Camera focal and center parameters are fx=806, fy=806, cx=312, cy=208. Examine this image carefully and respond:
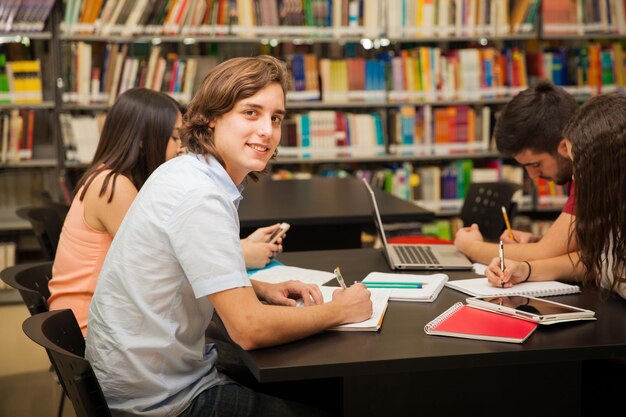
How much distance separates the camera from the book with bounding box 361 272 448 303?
1.93 meters

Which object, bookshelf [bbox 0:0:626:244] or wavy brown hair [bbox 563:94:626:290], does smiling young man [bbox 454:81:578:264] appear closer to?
wavy brown hair [bbox 563:94:626:290]

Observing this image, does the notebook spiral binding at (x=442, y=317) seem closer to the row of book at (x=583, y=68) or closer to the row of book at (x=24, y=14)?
the row of book at (x=24, y=14)

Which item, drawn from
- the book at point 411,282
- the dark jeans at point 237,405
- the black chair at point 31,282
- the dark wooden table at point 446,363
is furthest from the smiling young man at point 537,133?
the black chair at point 31,282

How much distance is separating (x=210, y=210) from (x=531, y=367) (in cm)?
85

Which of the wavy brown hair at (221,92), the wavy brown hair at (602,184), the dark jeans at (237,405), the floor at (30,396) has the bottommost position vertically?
the floor at (30,396)

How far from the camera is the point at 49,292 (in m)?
2.38

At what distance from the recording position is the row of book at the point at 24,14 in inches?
192

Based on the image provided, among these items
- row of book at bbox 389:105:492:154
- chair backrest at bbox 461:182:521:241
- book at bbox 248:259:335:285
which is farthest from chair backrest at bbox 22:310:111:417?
row of book at bbox 389:105:492:154

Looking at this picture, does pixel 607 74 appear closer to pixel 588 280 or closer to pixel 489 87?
pixel 489 87

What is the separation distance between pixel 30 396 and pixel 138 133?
5.27ft

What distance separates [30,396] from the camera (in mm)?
3486

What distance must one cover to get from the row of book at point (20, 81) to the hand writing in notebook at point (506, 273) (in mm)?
3830

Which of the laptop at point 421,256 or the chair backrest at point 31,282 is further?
the laptop at point 421,256

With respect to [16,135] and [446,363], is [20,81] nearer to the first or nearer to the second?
[16,135]
